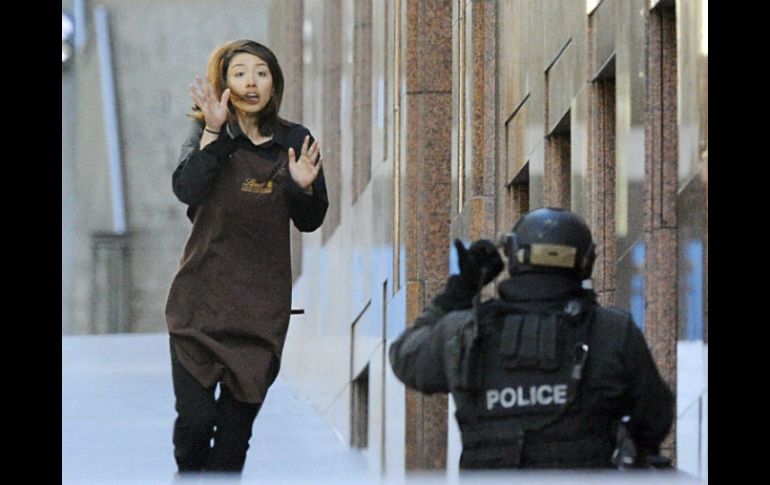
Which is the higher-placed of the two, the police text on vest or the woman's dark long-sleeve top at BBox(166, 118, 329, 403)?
the woman's dark long-sleeve top at BBox(166, 118, 329, 403)

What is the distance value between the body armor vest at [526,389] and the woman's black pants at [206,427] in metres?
2.51

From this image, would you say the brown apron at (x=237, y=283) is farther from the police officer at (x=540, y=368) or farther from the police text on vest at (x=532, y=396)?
the police text on vest at (x=532, y=396)

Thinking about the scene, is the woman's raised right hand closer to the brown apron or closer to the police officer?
the brown apron

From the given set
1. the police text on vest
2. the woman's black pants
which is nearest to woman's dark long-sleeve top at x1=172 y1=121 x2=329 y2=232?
the woman's black pants

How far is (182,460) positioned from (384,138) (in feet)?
19.7

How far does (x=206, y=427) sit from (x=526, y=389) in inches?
114

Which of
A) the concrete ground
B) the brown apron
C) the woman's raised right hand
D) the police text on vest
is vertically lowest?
the concrete ground

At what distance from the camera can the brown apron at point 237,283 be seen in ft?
45.4

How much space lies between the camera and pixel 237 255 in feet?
45.9

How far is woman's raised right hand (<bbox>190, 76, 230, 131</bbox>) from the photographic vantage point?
44.9 feet

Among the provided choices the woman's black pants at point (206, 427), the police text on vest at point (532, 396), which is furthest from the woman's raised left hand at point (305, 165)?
the police text on vest at point (532, 396)

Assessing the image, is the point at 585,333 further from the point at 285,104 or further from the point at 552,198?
the point at 552,198

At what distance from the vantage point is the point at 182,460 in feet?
45.3
